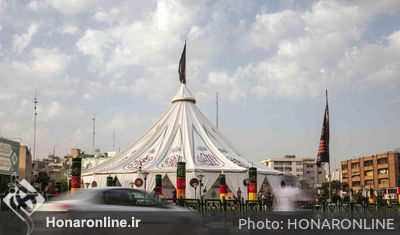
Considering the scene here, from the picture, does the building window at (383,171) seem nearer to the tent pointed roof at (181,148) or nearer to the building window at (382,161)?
the building window at (382,161)

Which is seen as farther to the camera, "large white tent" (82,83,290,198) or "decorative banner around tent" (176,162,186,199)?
"large white tent" (82,83,290,198)

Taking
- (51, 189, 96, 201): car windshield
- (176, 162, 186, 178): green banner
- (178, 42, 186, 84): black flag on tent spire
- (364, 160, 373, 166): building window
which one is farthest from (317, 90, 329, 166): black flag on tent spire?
(364, 160, 373, 166): building window

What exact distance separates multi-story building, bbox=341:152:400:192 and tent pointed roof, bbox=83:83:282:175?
137ft

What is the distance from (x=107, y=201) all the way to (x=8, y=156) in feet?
143

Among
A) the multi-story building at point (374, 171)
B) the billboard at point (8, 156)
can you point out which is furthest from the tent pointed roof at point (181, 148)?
the multi-story building at point (374, 171)

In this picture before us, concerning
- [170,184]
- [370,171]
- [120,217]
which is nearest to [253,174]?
[170,184]

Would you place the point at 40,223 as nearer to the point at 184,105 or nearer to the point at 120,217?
the point at 120,217

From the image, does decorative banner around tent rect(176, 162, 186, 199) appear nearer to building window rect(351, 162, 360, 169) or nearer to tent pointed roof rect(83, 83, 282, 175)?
tent pointed roof rect(83, 83, 282, 175)

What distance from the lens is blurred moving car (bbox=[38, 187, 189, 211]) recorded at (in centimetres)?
969

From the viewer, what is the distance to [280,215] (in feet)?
40.1

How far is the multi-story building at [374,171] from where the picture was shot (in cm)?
8575

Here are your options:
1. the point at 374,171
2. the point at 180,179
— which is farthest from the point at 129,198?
the point at 374,171

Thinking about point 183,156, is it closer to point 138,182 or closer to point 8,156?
point 138,182

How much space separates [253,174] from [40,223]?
836 inches
